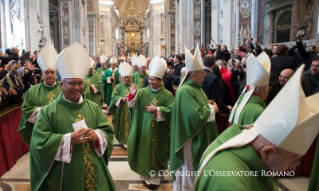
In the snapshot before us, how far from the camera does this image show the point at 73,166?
8.69ft

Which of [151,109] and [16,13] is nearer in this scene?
[151,109]

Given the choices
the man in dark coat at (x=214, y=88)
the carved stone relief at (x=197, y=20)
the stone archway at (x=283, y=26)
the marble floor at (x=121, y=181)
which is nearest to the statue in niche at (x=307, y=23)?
the stone archway at (x=283, y=26)

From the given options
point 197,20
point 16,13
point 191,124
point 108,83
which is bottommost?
point 191,124

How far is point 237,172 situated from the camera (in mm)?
1390

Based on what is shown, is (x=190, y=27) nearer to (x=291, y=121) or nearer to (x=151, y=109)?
(x=151, y=109)

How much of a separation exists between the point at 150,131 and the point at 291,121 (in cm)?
335

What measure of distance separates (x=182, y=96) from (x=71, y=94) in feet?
4.68

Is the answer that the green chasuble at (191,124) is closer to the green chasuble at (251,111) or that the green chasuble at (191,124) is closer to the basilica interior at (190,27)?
the green chasuble at (251,111)

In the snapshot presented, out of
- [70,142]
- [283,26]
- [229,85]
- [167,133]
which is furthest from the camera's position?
[283,26]

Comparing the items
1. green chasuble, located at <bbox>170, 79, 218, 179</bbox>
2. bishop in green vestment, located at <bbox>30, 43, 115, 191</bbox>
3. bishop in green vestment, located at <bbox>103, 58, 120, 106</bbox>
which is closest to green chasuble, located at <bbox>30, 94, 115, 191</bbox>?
bishop in green vestment, located at <bbox>30, 43, 115, 191</bbox>

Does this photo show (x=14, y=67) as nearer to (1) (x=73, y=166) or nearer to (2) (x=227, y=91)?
(1) (x=73, y=166)

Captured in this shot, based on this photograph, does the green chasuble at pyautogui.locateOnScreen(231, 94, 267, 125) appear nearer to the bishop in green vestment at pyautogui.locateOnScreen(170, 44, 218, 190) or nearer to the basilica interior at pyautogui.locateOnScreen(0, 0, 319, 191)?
the bishop in green vestment at pyautogui.locateOnScreen(170, 44, 218, 190)

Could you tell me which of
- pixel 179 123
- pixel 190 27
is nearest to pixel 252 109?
pixel 179 123

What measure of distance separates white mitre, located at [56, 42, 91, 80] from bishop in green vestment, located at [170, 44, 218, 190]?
1293 millimetres
